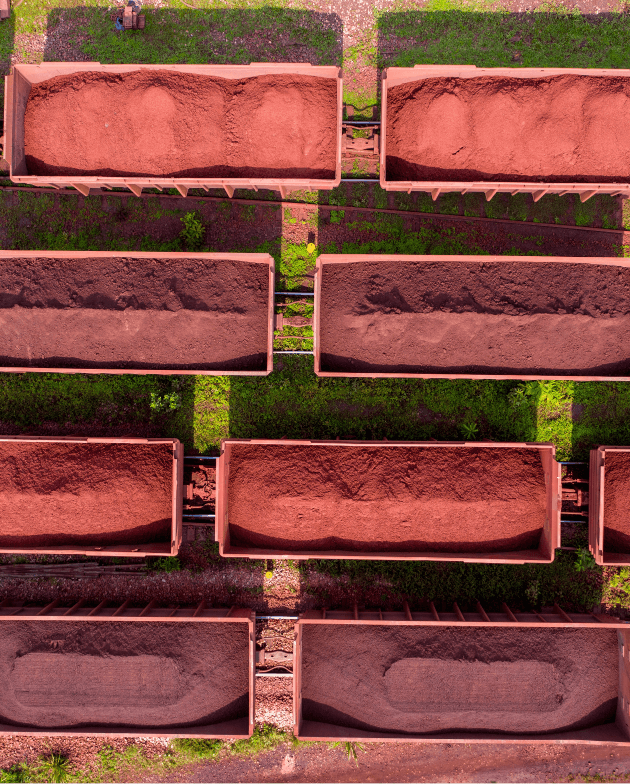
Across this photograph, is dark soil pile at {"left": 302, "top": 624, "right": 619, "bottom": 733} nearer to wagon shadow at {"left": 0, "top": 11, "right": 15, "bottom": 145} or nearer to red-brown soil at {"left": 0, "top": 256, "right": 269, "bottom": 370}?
red-brown soil at {"left": 0, "top": 256, "right": 269, "bottom": 370}

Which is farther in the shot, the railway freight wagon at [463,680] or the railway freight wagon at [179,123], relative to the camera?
the railway freight wagon at [179,123]

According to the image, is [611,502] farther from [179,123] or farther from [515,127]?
[179,123]

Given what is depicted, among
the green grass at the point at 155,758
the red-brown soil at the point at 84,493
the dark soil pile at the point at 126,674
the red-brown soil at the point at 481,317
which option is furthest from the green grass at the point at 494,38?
the green grass at the point at 155,758

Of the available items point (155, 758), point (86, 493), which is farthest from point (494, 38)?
point (155, 758)

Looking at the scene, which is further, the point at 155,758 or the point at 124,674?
the point at 155,758

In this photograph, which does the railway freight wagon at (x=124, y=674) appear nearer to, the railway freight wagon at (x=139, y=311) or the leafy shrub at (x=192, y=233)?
the railway freight wagon at (x=139, y=311)
